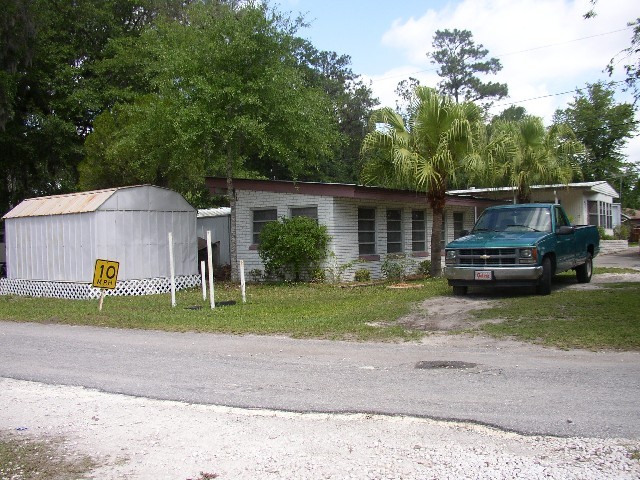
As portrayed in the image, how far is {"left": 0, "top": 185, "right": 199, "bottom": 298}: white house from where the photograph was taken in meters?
18.0

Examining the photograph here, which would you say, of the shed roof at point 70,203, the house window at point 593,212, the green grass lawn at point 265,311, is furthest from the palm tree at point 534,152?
the shed roof at point 70,203

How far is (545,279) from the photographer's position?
1352 cm

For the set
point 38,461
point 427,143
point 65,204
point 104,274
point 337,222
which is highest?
point 427,143

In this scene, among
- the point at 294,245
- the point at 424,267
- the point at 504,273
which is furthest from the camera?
A: the point at 424,267

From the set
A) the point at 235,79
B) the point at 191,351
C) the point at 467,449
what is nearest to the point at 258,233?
the point at 235,79

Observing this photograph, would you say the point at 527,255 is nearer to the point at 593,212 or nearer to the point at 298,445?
the point at 298,445

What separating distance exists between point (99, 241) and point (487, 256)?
10.7m

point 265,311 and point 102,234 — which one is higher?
point 102,234

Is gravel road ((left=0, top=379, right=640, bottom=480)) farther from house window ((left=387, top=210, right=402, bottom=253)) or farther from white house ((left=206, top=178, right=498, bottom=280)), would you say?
house window ((left=387, top=210, right=402, bottom=253))

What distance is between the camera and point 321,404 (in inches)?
251

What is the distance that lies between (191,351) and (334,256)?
10.2 m

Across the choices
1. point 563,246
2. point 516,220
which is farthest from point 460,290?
point 563,246

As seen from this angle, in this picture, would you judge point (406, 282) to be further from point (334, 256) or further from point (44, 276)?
point (44, 276)

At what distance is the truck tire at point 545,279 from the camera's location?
13.5 m
